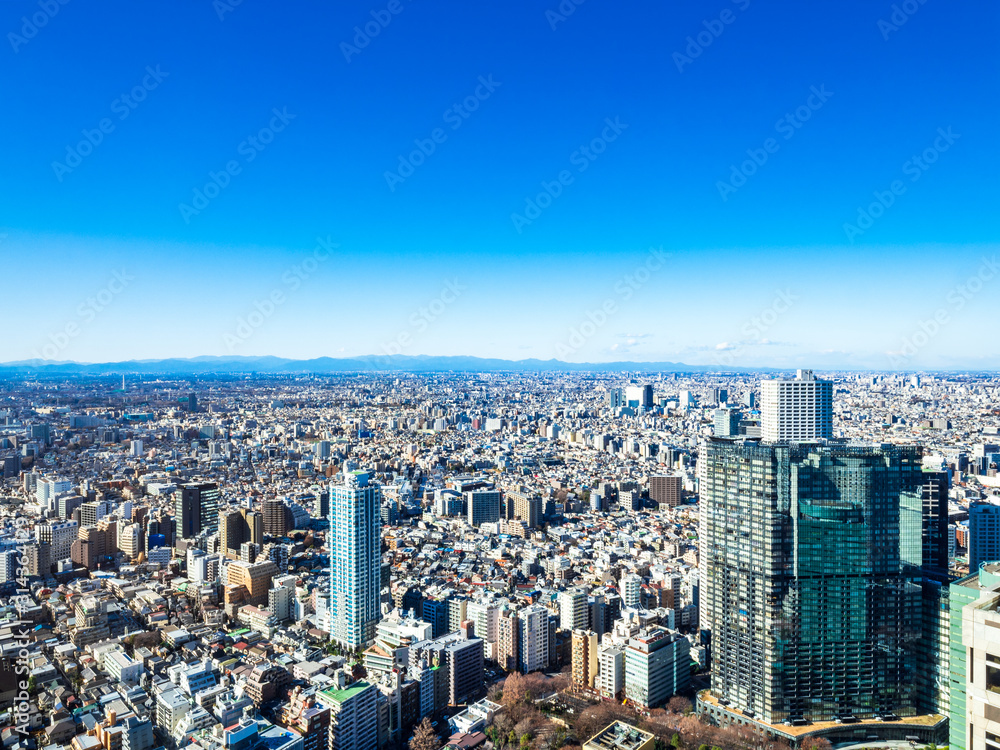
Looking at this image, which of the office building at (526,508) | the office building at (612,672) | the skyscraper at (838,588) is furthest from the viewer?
the office building at (526,508)

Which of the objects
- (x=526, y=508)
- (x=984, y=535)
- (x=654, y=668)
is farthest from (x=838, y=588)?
(x=526, y=508)

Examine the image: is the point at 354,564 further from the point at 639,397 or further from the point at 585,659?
the point at 639,397

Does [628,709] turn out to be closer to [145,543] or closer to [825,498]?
[825,498]

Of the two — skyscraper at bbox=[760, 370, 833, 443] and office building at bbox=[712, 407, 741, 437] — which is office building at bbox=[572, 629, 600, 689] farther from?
office building at bbox=[712, 407, 741, 437]

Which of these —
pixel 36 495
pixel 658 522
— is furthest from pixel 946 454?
pixel 36 495

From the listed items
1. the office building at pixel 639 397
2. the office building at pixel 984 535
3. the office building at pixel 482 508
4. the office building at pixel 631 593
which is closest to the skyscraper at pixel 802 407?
the office building at pixel 984 535

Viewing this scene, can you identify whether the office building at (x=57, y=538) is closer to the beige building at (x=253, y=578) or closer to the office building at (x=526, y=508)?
the beige building at (x=253, y=578)
